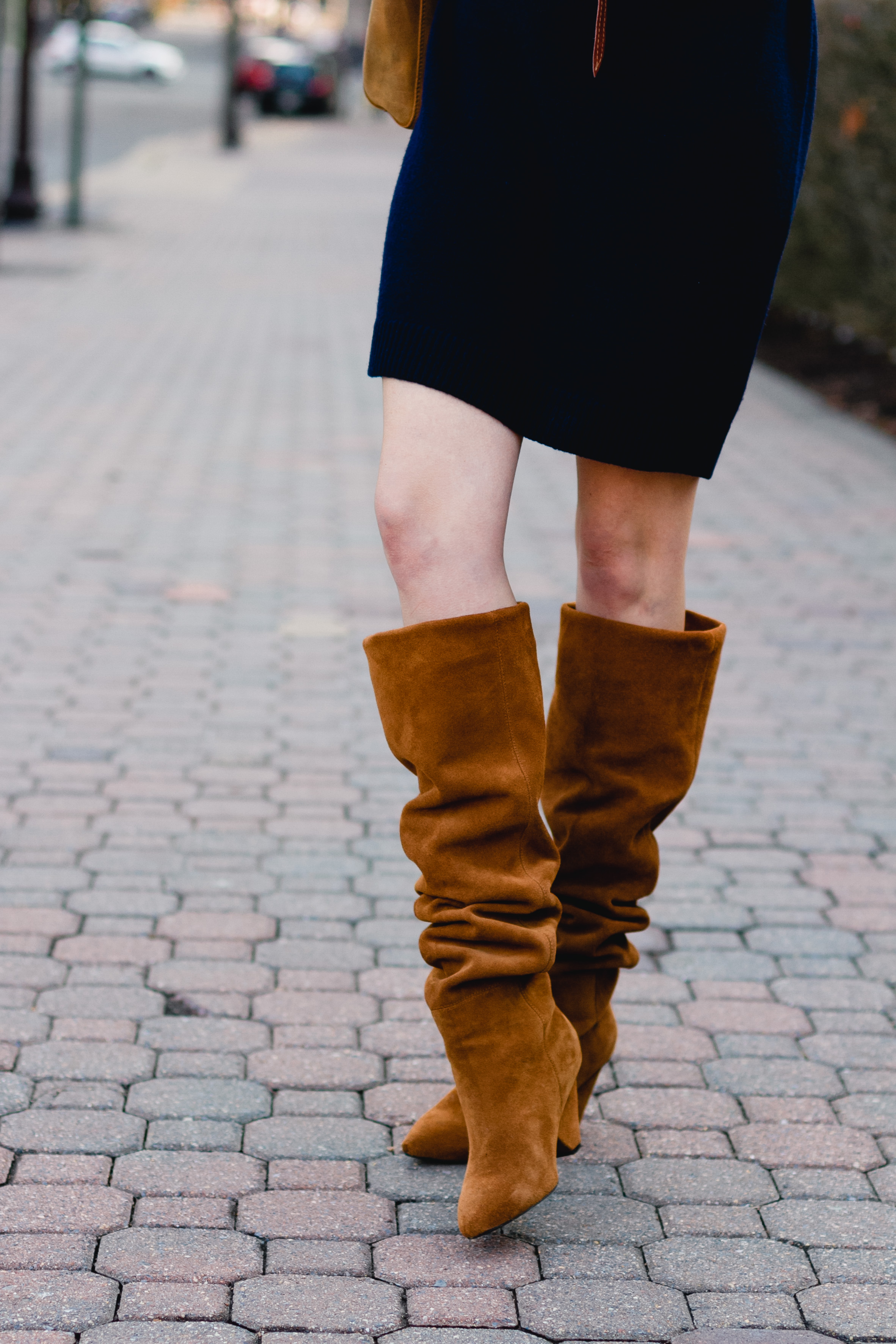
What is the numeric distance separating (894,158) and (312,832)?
6683 millimetres

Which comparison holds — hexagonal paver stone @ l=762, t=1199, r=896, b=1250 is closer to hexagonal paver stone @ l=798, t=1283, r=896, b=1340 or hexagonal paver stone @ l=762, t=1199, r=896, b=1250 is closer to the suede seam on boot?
hexagonal paver stone @ l=798, t=1283, r=896, b=1340

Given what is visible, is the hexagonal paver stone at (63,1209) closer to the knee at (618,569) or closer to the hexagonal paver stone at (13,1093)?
the hexagonal paver stone at (13,1093)

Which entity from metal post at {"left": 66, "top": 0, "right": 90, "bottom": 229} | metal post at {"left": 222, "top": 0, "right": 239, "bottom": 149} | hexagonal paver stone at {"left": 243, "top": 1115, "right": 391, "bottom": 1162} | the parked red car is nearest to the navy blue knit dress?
hexagonal paver stone at {"left": 243, "top": 1115, "right": 391, "bottom": 1162}

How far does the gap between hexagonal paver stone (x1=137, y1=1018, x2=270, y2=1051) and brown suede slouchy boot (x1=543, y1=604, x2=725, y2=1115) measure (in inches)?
21.7

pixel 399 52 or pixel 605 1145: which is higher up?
pixel 399 52

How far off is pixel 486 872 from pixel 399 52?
0.90 meters

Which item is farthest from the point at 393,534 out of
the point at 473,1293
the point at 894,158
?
the point at 894,158

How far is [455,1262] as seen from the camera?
1.81 meters

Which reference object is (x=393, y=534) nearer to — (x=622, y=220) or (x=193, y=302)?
(x=622, y=220)

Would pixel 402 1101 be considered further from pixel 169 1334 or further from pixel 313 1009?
pixel 169 1334

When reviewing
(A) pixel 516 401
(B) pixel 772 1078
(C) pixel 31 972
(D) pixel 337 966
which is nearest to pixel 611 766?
(A) pixel 516 401

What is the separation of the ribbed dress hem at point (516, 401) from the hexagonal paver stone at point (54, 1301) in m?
0.98

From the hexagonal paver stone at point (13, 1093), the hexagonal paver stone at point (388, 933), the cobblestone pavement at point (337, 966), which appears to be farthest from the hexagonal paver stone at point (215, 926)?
Answer: the hexagonal paver stone at point (13, 1093)

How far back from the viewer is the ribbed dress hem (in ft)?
5.66
